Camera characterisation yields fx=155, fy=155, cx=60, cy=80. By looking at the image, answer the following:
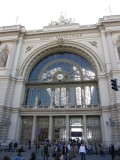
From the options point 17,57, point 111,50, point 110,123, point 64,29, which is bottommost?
point 110,123

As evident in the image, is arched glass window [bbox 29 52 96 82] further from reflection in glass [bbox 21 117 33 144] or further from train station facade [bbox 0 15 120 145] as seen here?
reflection in glass [bbox 21 117 33 144]

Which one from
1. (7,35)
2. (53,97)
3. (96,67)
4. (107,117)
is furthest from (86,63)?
(7,35)

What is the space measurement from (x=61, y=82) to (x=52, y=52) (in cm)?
771

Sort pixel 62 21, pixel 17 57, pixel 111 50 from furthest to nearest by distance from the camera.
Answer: pixel 62 21 → pixel 17 57 → pixel 111 50

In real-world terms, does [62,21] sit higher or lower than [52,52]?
higher

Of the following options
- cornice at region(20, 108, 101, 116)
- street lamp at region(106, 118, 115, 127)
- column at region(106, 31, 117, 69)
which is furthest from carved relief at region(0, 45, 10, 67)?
street lamp at region(106, 118, 115, 127)

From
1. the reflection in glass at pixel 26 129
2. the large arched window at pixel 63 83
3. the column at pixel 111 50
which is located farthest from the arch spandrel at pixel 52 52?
the reflection in glass at pixel 26 129

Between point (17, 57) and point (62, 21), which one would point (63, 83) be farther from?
point (62, 21)

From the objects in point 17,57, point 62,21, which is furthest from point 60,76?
point 62,21

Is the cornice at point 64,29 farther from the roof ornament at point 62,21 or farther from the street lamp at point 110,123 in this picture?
the street lamp at point 110,123

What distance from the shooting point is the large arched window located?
28.5 meters

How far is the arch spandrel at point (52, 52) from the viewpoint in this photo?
3023 centimetres

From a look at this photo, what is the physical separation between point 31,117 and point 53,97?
5.43m

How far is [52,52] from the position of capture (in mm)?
33594
